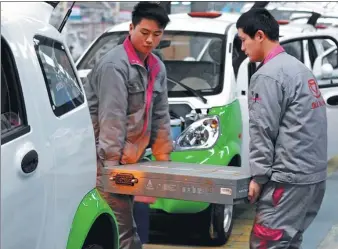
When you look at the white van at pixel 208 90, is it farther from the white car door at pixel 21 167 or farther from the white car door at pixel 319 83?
the white car door at pixel 21 167

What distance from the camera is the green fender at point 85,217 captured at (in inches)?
130

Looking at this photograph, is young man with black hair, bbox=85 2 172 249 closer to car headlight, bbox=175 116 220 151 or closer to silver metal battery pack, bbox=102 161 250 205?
silver metal battery pack, bbox=102 161 250 205

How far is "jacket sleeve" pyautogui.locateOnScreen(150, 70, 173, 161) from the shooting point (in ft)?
15.2

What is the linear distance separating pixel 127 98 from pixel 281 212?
109cm

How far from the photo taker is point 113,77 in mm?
4219

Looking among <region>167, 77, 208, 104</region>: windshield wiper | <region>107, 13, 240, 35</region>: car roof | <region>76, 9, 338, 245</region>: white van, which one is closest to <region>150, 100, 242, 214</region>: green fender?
<region>76, 9, 338, 245</region>: white van

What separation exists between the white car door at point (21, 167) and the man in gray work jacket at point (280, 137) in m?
1.28

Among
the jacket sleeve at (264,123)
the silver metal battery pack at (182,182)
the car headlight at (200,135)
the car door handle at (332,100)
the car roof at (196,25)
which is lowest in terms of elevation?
the car door handle at (332,100)

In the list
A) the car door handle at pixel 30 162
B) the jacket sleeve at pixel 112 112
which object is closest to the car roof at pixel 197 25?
the jacket sleeve at pixel 112 112

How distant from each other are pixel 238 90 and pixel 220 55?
1.31ft

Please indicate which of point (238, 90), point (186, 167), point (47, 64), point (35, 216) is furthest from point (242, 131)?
point (35, 216)

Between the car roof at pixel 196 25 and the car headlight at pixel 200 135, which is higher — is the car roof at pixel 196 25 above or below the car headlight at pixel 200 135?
above

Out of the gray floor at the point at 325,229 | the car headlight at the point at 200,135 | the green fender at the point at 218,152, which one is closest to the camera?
the green fender at the point at 218,152

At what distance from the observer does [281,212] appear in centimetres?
395
